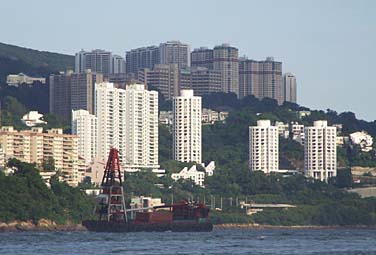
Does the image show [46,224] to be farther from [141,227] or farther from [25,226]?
[141,227]

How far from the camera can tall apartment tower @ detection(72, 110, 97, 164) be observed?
613 ft

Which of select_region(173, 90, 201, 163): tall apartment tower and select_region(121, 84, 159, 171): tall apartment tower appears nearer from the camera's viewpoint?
select_region(121, 84, 159, 171): tall apartment tower

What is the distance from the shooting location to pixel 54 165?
6378 inches

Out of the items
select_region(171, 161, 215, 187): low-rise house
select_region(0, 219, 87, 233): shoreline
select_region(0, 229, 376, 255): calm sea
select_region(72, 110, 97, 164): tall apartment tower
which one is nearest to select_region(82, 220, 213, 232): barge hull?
select_region(0, 219, 87, 233): shoreline

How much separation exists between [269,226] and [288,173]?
36.0 metres

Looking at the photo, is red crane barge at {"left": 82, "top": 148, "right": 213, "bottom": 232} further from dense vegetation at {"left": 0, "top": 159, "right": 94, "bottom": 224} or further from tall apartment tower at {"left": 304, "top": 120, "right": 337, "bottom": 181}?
tall apartment tower at {"left": 304, "top": 120, "right": 337, "bottom": 181}

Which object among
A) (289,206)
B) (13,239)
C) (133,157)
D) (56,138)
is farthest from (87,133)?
(13,239)

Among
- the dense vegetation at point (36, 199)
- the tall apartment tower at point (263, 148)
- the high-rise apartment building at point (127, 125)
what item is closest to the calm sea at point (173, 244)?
the dense vegetation at point (36, 199)

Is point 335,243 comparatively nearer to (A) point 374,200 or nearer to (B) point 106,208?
(B) point 106,208

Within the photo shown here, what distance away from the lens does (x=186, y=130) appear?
194750 mm

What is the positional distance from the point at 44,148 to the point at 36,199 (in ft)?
115

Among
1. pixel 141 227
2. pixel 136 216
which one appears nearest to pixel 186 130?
pixel 136 216

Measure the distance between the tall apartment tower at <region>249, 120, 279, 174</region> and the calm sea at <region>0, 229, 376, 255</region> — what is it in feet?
223

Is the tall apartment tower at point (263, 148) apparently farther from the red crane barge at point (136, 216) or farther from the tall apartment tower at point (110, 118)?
the red crane barge at point (136, 216)
